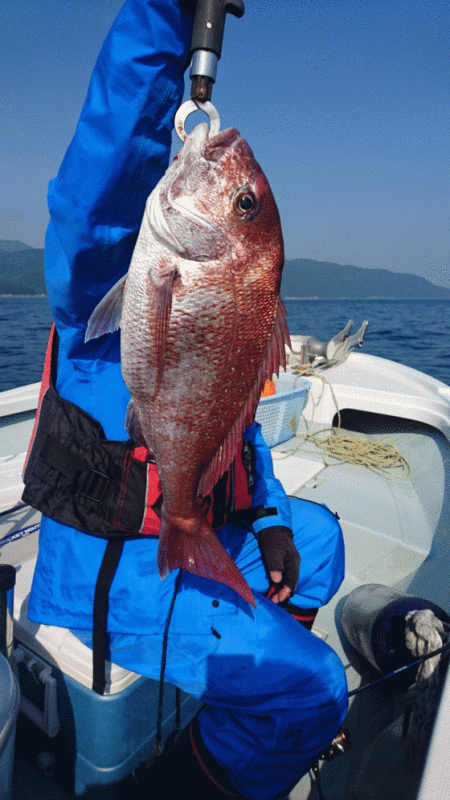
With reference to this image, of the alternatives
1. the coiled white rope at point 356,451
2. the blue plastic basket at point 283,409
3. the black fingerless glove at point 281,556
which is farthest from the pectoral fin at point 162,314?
the coiled white rope at point 356,451

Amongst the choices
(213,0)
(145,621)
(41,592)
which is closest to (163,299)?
(213,0)

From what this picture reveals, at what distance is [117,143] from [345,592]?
3104 mm

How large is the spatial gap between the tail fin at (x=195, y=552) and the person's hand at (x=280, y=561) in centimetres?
55

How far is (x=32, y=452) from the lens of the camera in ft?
5.61

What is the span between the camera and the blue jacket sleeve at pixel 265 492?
213cm

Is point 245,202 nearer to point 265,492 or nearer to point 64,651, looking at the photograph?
point 265,492

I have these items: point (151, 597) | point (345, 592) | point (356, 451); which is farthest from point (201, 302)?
point (356, 451)

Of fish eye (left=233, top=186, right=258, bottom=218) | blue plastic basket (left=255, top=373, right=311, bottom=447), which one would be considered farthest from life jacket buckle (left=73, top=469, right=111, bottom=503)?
blue plastic basket (left=255, top=373, right=311, bottom=447)

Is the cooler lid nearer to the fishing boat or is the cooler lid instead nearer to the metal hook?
the fishing boat

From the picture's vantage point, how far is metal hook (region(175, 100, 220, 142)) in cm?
117

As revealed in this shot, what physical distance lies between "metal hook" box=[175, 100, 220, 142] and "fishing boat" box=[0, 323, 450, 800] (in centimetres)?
161

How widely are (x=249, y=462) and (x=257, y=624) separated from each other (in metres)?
0.73

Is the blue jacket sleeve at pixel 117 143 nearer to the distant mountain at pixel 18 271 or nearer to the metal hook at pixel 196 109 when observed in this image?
the metal hook at pixel 196 109

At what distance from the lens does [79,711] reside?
1738 millimetres
